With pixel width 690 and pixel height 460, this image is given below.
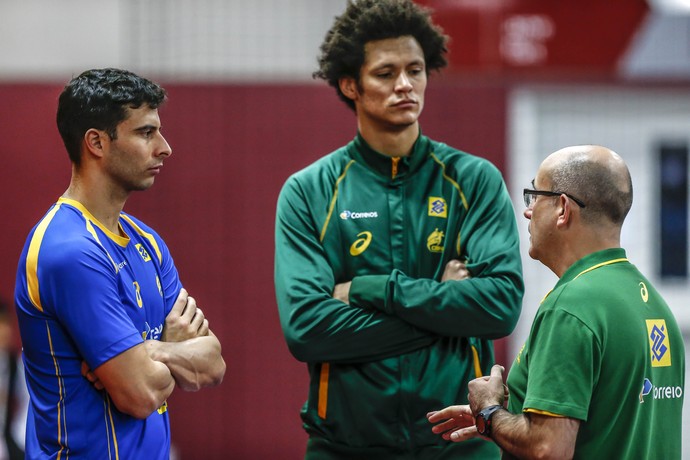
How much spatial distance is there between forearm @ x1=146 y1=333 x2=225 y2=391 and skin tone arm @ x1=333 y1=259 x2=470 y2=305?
578mm

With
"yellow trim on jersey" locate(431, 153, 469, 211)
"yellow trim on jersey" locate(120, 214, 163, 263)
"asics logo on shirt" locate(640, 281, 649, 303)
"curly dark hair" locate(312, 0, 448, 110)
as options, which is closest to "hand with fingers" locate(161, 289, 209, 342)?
"yellow trim on jersey" locate(120, 214, 163, 263)

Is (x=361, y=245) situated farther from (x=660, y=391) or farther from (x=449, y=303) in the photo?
(x=660, y=391)

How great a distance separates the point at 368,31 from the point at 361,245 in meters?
0.91

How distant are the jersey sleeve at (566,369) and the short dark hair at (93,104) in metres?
1.57

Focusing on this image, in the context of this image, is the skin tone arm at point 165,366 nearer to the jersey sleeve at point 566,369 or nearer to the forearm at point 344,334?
the forearm at point 344,334

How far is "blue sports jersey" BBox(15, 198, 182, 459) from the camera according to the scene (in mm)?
2777

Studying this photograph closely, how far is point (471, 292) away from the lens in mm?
3453

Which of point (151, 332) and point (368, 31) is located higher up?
point (368, 31)

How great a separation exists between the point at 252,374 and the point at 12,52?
3574mm

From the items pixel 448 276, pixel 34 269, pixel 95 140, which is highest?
pixel 95 140

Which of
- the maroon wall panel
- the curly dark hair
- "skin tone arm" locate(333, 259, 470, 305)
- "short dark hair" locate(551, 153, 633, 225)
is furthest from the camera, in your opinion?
the maroon wall panel

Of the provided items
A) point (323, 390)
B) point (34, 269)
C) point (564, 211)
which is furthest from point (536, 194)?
point (34, 269)

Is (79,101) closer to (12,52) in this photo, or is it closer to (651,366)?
(651,366)

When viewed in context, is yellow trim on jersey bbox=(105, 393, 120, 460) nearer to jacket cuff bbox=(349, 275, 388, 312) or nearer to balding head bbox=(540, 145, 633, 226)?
jacket cuff bbox=(349, 275, 388, 312)
